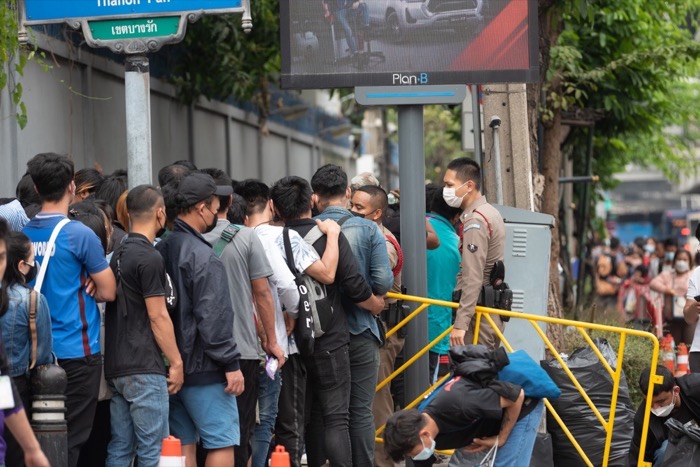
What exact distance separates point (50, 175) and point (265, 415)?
6.67ft

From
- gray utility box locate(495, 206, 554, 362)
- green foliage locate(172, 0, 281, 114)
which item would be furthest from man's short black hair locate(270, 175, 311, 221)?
green foliage locate(172, 0, 281, 114)

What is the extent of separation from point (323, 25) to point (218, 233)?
1.66 m

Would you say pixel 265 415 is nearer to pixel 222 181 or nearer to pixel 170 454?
pixel 222 181

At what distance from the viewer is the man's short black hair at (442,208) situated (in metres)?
9.30

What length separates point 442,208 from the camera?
9367 mm

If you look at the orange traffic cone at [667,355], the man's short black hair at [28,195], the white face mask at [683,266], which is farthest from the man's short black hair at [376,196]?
the white face mask at [683,266]

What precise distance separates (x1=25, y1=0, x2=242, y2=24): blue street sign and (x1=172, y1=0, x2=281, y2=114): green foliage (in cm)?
693

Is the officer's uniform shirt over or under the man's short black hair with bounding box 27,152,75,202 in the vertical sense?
under

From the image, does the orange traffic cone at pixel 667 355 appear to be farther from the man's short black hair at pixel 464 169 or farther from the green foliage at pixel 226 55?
the green foliage at pixel 226 55

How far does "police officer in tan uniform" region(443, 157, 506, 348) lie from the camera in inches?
324

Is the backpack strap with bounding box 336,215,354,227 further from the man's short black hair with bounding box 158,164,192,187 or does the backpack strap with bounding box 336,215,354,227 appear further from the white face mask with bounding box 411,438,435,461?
the white face mask with bounding box 411,438,435,461

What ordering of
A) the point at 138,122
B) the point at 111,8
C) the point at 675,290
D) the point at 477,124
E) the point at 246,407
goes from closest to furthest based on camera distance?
1. the point at 246,407
2. the point at 111,8
3. the point at 138,122
4. the point at 477,124
5. the point at 675,290

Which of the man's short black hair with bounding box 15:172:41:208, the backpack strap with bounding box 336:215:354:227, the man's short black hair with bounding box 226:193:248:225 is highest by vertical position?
the man's short black hair with bounding box 15:172:41:208

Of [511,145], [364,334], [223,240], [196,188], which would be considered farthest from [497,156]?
[196,188]
